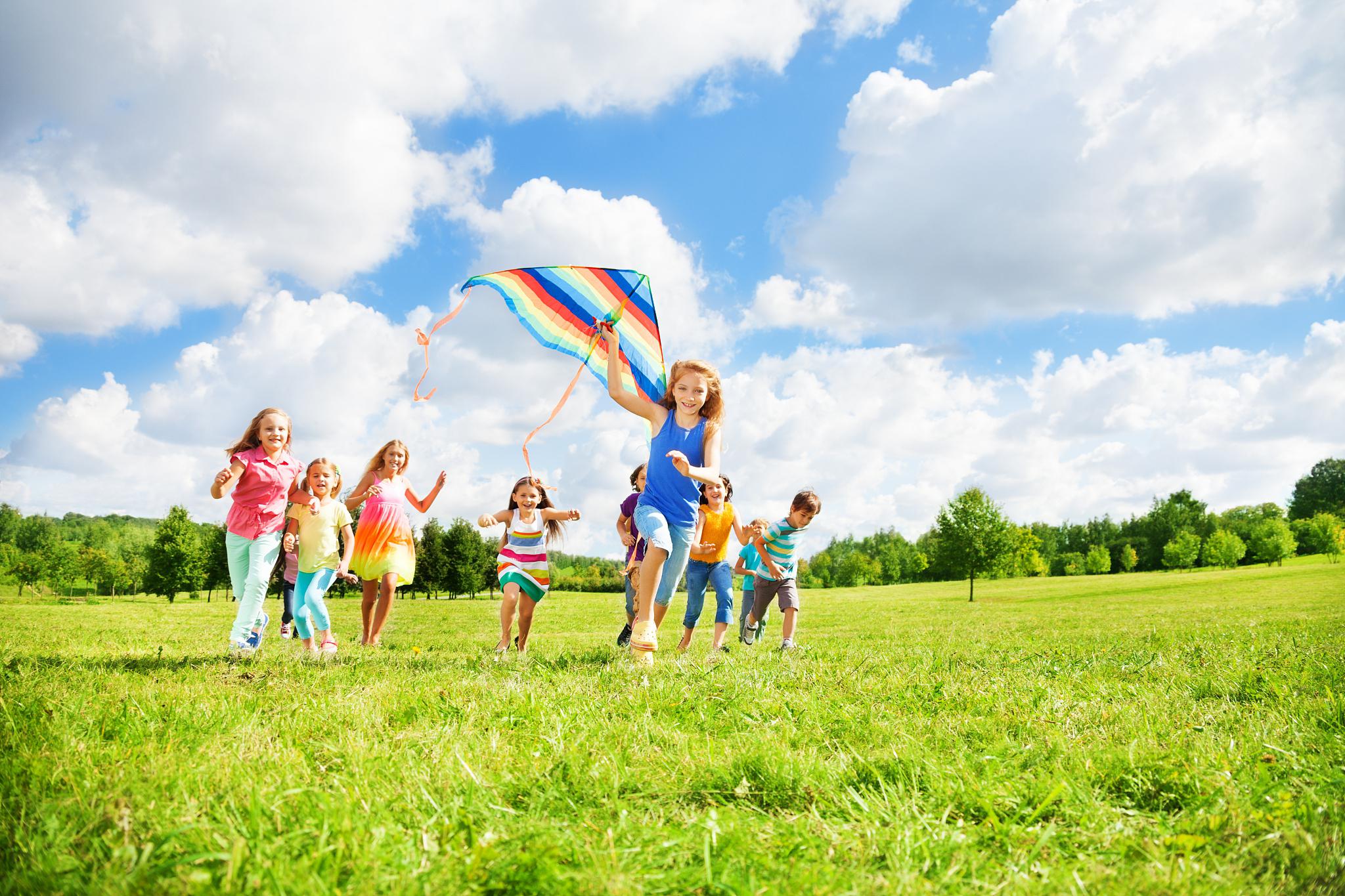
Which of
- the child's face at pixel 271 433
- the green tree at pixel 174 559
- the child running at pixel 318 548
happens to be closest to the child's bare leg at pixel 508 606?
the child running at pixel 318 548

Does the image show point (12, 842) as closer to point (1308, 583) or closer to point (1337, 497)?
point (1308, 583)

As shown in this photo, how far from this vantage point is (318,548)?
882cm

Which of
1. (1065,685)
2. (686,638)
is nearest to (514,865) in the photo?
(1065,685)

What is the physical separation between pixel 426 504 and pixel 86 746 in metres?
6.04

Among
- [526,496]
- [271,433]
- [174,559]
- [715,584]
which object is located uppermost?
[271,433]

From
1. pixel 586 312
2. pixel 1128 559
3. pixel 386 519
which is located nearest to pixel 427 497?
pixel 386 519

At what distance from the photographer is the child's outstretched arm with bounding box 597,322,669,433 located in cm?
686

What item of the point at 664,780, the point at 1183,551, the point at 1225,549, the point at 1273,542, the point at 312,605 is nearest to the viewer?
the point at 664,780

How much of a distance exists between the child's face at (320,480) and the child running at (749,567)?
5.42 m

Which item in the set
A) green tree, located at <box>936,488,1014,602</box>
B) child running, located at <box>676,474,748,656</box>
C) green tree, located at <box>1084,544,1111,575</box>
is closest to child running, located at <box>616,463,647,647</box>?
child running, located at <box>676,474,748,656</box>

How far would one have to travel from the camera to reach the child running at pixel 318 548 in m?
8.60

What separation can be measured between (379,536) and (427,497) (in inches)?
29.3

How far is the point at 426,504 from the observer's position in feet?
30.0

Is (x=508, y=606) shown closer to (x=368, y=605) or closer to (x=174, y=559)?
(x=368, y=605)
